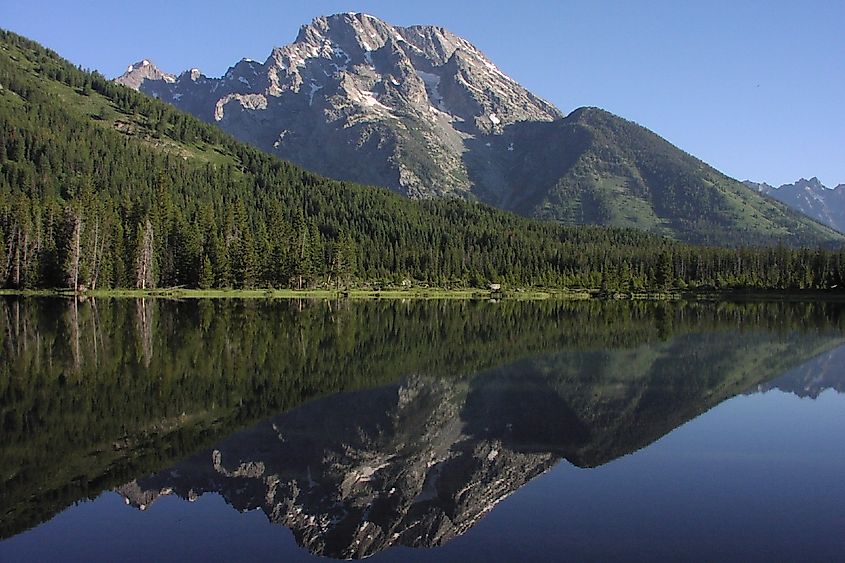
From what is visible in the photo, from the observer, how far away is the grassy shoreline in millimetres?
118375

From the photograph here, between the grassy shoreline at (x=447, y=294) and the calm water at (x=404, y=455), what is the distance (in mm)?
73619

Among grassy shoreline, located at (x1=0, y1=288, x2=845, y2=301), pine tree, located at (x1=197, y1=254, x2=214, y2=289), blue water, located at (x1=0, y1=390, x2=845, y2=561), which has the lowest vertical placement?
grassy shoreline, located at (x1=0, y1=288, x2=845, y2=301)

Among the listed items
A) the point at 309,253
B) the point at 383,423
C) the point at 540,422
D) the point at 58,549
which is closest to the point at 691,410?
the point at 540,422

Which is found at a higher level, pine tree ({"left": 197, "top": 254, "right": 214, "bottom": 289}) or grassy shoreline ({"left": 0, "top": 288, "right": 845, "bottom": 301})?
pine tree ({"left": 197, "top": 254, "right": 214, "bottom": 289})

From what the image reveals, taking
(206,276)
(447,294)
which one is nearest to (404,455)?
(206,276)

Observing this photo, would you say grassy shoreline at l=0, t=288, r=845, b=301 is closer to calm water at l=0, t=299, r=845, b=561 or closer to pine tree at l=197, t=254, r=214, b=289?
pine tree at l=197, t=254, r=214, b=289

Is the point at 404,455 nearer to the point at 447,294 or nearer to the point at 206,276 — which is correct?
the point at 206,276

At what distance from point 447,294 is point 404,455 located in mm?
142195

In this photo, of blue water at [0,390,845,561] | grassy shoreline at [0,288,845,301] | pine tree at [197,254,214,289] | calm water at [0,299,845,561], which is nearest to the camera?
blue water at [0,390,845,561]

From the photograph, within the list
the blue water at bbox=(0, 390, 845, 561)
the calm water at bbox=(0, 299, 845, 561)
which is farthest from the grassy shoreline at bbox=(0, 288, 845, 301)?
the blue water at bbox=(0, 390, 845, 561)

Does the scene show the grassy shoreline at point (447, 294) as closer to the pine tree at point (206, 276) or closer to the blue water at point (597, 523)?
the pine tree at point (206, 276)

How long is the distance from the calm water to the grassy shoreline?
242 feet

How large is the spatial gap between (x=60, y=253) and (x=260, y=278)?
39416 mm

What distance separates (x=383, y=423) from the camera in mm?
28984
